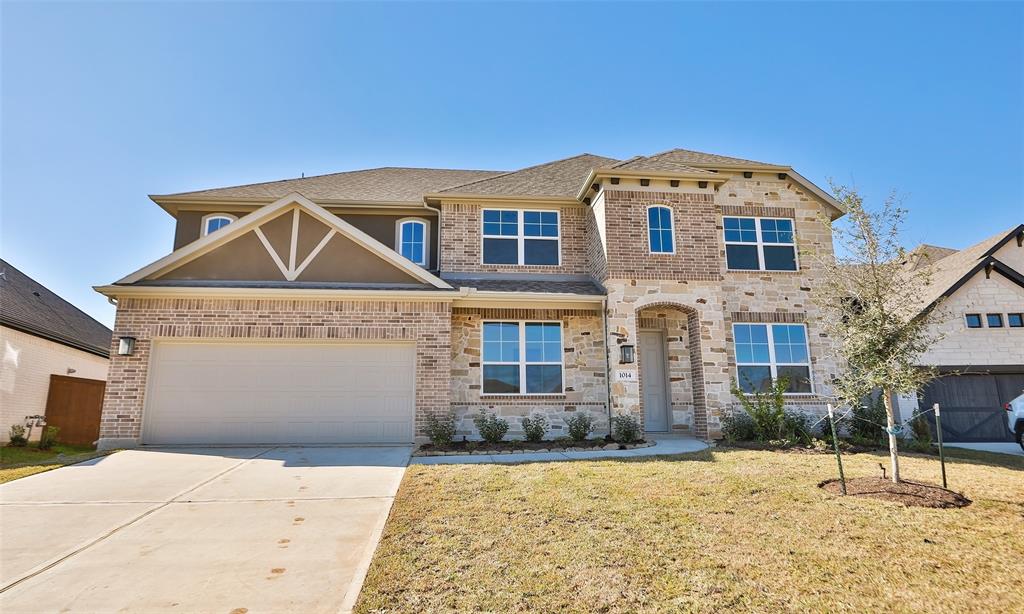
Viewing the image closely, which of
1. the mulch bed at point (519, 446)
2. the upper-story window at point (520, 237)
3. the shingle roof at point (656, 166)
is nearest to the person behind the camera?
the mulch bed at point (519, 446)

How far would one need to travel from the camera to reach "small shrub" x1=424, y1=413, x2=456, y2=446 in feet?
32.4

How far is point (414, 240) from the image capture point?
1353 cm

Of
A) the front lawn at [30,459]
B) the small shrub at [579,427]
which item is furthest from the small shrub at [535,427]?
the front lawn at [30,459]

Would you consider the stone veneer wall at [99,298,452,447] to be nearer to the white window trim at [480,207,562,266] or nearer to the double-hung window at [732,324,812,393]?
the white window trim at [480,207,562,266]

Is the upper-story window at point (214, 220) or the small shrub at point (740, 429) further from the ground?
the upper-story window at point (214, 220)

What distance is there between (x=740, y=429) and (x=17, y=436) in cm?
1612

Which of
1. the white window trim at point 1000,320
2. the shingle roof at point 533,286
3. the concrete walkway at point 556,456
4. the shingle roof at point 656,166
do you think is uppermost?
the shingle roof at point 656,166

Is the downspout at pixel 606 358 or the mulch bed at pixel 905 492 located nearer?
the mulch bed at pixel 905 492

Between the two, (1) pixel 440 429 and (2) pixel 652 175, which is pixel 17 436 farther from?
(2) pixel 652 175

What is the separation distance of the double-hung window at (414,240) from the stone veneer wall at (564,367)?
2598mm

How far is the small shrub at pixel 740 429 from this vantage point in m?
10.7

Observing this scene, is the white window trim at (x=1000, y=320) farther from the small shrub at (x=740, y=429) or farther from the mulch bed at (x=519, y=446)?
the mulch bed at (x=519, y=446)

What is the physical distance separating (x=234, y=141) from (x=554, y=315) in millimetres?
8949

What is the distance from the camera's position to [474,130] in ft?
46.8
